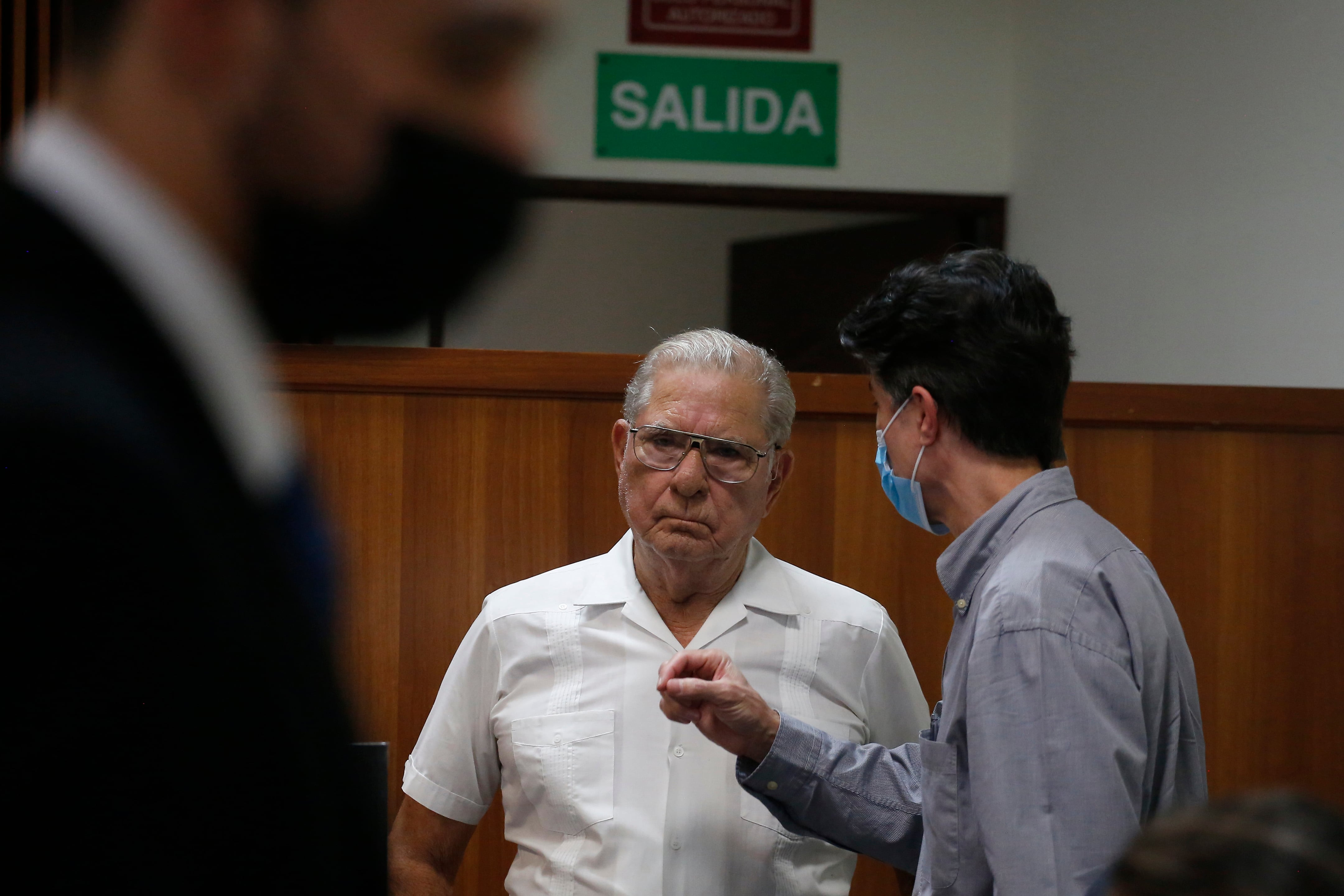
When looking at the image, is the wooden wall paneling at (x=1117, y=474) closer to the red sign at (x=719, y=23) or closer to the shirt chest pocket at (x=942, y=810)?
the shirt chest pocket at (x=942, y=810)

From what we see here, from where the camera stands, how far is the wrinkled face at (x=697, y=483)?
166cm

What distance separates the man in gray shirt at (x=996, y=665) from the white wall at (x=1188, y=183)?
149 centimetres

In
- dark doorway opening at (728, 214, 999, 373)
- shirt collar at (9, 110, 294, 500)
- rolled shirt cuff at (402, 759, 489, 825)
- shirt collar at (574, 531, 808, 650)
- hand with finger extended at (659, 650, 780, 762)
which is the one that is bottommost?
rolled shirt cuff at (402, 759, 489, 825)

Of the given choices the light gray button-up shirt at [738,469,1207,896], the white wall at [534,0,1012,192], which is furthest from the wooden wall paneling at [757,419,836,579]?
the white wall at [534,0,1012,192]

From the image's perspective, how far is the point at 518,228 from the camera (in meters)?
0.31

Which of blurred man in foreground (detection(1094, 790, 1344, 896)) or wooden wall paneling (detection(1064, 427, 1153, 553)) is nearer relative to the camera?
blurred man in foreground (detection(1094, 790, 1344, 896))

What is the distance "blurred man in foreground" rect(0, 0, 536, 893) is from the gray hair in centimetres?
140

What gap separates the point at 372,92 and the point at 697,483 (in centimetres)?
137

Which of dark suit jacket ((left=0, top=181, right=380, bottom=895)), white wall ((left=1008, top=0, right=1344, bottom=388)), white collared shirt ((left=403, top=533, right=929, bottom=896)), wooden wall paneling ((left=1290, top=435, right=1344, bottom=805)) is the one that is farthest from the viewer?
white wall ((left=1008, top=0, right=1344, bottom=388))

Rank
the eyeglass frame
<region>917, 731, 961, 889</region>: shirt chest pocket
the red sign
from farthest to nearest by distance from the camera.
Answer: the red sign < the eyeglass frame < <region>917, 731, 961, 889</region>: shirt chest pocket

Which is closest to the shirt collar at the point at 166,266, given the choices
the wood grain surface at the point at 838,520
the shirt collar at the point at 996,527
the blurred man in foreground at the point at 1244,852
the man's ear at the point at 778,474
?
the blurred man in foreground at the point at 1244,852

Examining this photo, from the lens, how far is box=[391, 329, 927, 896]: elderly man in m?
1.57

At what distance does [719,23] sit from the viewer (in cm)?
364

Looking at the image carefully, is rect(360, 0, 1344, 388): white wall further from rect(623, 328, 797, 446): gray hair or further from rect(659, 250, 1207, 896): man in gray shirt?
rect(659, 250, 1207, 896): man in gray shirt
